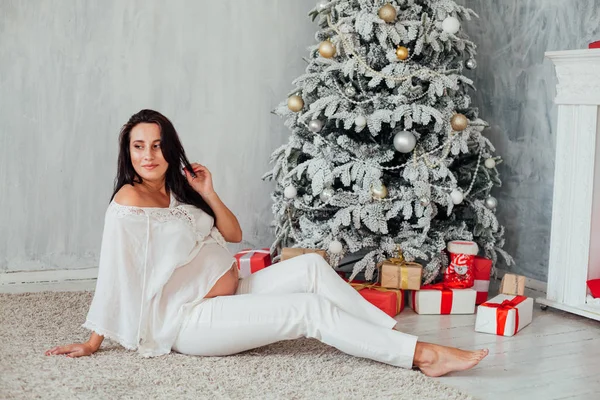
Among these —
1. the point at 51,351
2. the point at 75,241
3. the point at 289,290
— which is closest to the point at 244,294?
the point at 289,290

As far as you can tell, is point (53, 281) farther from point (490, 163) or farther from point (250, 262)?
point (490, 163)

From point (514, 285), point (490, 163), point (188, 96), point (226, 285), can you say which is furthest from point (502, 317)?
point (188, 96)

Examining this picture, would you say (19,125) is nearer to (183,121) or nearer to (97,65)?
(97,65)

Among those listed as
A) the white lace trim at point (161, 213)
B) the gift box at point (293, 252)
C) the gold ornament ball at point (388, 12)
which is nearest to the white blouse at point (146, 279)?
the white lace trim at point (161, 213)

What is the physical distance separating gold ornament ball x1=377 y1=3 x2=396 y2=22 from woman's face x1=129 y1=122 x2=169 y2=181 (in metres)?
1.18

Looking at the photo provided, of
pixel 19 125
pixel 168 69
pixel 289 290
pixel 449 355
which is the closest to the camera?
pixel 449 355

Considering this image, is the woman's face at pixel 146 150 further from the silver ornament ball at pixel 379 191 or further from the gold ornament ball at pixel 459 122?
A: the gold ornament ball at pixel 459 122

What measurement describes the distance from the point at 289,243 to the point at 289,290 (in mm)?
1150

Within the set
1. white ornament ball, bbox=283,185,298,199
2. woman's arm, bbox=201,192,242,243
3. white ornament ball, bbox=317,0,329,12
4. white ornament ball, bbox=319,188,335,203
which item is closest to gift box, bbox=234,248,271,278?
white ornament ball, bbox=283,185,298,199

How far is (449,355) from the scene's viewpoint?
2.40m

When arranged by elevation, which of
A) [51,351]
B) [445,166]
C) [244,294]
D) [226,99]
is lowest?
[51,351]

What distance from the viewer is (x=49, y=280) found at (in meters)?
3.65

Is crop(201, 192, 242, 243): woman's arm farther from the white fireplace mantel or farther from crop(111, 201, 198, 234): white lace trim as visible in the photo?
the white fireplace mantel

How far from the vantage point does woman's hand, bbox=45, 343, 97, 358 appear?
8.06 feet
